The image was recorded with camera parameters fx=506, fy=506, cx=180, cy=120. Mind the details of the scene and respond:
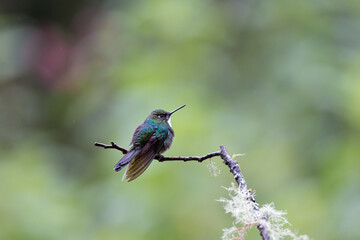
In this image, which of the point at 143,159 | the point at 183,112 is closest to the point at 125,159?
the point at 143,159

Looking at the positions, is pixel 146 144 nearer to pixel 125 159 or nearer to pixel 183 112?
pixel 125 159

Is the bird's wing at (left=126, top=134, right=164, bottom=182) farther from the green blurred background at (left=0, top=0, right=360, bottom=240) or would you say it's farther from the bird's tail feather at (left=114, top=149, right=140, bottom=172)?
the green blurred background at (left=0, top=0, right=360, bottom=240)

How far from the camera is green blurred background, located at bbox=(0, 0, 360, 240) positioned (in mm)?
3098

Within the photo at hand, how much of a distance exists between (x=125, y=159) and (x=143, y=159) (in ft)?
0.18

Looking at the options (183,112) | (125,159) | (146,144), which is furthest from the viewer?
(183,112)

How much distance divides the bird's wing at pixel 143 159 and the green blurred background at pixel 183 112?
41.0 inches

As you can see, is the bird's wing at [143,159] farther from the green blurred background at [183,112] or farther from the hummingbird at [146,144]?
the green blurred background at [183,112]

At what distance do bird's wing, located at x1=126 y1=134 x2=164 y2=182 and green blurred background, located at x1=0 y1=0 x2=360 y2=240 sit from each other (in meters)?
1.04

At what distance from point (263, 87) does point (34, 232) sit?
3017 millimetres

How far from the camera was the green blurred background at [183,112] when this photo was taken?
3.10 meters

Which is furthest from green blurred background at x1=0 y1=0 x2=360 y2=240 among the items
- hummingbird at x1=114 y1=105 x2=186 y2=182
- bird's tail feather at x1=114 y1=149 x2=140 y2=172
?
bird's tail feather at x1=114 y1=149 x2=140 y2=172

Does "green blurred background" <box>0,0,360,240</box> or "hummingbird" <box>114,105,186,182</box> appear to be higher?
"green blurred background" <box>0,0,360,240</box>

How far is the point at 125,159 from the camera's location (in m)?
1.39

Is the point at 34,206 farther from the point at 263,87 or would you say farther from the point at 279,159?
the point at 263,87
